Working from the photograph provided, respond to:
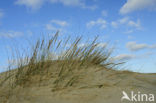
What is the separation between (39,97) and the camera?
6.38 feet

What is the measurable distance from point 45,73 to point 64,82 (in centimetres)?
48

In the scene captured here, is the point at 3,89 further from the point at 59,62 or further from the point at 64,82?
the point at 59,62

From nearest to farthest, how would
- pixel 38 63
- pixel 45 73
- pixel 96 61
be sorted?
pixel 45 73, pixel 38 63, pixel 96 61

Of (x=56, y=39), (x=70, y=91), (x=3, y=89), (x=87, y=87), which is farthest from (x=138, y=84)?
(x=3, y=89)

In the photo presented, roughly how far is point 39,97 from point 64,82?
17.5 inches

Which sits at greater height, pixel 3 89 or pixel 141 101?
pixel 3 89

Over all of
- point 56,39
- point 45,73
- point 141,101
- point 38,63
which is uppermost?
point 56,39

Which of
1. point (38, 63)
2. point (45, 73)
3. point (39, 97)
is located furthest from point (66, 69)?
point (39, 97)

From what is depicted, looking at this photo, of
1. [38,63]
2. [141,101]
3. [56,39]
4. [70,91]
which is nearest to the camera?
[141,101]

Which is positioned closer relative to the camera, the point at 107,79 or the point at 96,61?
the point at 107,79

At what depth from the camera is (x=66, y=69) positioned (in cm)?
270

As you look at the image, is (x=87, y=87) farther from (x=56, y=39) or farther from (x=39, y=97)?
(x=56, y=39)

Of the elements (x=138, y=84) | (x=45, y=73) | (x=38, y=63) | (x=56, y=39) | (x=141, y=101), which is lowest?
(x=141, y=101)

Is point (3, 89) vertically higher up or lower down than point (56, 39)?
lower down
